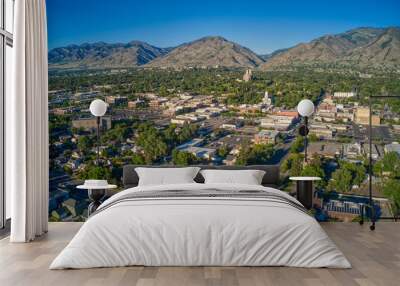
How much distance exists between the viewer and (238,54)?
27.4 ft

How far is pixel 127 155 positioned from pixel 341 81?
3.26 m

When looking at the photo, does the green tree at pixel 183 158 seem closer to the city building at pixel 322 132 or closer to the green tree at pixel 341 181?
the city building at pixel 322 132

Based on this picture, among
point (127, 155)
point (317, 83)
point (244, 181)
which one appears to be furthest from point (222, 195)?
point (317, 83)

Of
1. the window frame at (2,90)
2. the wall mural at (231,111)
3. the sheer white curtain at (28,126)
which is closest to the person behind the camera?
the sheer white curtain at (28,126)

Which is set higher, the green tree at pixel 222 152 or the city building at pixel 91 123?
the city building at pixel 91 123

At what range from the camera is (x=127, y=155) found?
7.90m

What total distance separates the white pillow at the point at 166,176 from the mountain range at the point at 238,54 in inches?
85.6

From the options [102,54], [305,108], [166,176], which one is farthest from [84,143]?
[305,108]

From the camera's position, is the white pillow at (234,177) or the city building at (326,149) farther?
the city building at (326,149)

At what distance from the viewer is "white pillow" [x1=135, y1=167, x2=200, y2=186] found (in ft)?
21.9

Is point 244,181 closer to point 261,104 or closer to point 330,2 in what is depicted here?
point 261,104

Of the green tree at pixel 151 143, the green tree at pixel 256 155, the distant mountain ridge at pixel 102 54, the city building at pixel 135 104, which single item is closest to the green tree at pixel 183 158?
the green tree at pixel 151 143

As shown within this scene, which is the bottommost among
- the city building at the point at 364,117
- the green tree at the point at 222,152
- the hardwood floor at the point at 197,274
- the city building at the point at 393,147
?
the hardwood floor at the point at 197,274

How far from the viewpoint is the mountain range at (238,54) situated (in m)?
8.12
